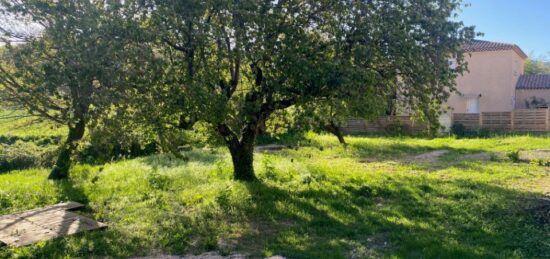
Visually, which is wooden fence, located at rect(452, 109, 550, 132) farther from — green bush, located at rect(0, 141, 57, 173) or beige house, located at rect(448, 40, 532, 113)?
green bush, located at rect(0, 141, 57, 173)

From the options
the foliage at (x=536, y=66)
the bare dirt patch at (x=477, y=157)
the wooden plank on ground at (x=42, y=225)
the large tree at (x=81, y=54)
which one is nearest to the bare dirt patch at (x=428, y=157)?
the bare dirt patch at (x=477, y=157)

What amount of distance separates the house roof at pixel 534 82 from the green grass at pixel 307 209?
19846 millimetres

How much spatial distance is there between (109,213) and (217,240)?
2.80 meters

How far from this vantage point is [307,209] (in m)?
8.31

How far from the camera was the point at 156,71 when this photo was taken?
707 cm

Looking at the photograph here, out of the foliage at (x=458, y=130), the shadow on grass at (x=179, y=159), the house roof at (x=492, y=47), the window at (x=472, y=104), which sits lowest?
the shadow on grass at (x=179, y=159)

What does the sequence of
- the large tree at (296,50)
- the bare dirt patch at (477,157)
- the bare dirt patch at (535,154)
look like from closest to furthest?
the large tree at (296,50) → the bare dirt patch at (535,154) → the bare dirt patch at (477,157)

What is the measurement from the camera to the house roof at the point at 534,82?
30.8 meters

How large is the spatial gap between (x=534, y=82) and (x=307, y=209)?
1125 inches

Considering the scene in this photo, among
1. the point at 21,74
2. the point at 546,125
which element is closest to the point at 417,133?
the point at 546,125

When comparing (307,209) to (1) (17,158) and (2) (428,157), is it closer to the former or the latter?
(2) (428,157)

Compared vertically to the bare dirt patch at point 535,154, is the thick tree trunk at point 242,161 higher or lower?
higher

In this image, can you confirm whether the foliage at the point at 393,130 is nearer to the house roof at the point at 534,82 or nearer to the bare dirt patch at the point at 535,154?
the bare dirt patch at the point at 535,154

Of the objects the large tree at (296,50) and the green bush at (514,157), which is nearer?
the large tree at (296,50)
